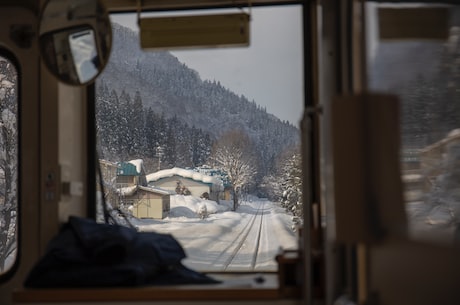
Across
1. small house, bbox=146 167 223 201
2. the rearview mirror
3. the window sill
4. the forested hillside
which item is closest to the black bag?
the window sill

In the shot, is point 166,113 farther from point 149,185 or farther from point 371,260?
point 371,260

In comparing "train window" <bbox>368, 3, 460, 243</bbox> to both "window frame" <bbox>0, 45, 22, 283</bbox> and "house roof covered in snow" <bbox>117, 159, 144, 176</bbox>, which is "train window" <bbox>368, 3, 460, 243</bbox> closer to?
"house roof covered in snow" <bbox>117, 159, 144, 176</bbox>

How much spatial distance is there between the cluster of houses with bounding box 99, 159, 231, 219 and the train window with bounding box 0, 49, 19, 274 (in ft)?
1.44

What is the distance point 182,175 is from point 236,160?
0.29m

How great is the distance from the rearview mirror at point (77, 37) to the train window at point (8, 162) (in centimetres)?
35

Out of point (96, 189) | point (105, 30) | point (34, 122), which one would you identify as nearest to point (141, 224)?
point (96, 189)

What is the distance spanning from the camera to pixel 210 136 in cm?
282

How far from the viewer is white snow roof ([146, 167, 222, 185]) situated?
279cm

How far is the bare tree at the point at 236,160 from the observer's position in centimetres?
279

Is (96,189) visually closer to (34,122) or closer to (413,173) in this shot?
(34,122)

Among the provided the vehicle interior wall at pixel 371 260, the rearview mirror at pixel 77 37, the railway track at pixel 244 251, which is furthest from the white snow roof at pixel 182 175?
the vehicle interior wall at pixel 371 260

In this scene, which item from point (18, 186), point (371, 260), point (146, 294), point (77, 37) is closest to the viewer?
point (371, 260)

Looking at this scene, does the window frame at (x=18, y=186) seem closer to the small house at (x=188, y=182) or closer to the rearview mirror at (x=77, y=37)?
the rearview mirror at (x=77, y=37)

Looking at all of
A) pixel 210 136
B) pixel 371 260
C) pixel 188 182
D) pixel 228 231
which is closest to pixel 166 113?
pixel 210 136
